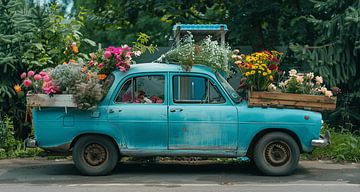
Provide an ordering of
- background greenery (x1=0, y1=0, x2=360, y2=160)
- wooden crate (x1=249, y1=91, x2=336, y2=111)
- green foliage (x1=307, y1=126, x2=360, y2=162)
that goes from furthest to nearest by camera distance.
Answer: background greenery (x1=0, y1=0, x2=360, y2=160) → green foliage (x1=307, y1=126, x2=360, y2=162) → wooden crate (x1=249, y1=91, x2=336, y2=111)

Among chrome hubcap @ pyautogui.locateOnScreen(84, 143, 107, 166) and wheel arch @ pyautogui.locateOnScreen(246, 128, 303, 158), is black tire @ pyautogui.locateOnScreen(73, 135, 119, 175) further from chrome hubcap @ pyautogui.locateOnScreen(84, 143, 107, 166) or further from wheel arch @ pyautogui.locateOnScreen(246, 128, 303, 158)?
wheel arch @ pyautogui.locateOnScreen(246, 128, 303, 158)

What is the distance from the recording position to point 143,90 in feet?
29.7

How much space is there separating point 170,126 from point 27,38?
4.71m

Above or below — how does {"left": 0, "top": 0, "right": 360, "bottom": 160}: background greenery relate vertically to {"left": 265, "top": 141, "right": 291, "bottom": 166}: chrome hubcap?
above

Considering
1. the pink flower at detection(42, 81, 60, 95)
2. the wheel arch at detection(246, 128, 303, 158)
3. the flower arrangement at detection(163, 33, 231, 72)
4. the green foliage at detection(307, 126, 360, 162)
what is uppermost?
the flower arrangement at detection(163, 33, 231, 72)

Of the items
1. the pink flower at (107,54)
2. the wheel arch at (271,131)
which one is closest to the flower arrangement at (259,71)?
the wheel arch at (271,131)

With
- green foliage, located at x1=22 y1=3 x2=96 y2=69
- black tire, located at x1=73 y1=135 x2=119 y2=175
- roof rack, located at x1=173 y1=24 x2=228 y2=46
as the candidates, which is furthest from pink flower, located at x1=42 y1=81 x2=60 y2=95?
green foliage, located at x1=22 y1=3 x2=96 y2=69

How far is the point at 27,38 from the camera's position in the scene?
38.5ft

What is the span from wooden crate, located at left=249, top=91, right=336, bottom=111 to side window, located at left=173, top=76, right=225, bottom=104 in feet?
1.83

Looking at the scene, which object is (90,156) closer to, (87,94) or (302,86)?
(87,94)

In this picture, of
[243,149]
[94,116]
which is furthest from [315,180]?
[94,116]

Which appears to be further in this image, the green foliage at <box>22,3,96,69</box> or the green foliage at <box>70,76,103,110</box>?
the green foliage at <box>22,3,96,69</box>

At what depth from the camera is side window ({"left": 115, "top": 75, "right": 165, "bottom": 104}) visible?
8.96 metres

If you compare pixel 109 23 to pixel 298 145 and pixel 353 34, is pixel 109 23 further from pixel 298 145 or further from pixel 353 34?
pixel 298 145
